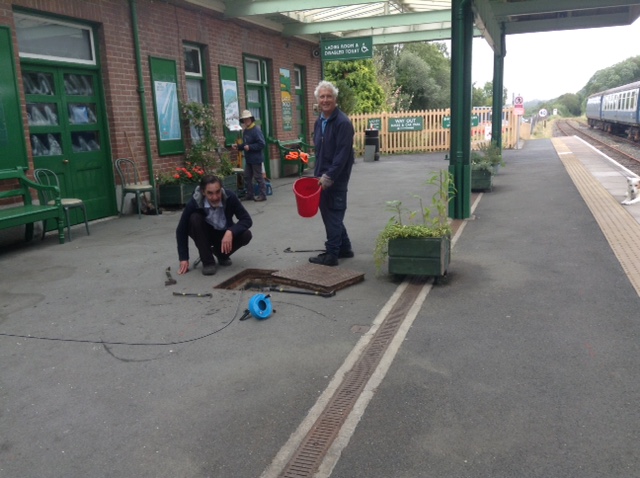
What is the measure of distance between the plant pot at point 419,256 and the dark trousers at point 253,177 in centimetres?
666

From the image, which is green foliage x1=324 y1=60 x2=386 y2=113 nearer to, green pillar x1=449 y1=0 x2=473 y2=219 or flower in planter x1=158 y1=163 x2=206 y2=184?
flower in planter x1=158 y1=163 x2=206 y2=184

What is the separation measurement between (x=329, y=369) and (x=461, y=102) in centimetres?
586

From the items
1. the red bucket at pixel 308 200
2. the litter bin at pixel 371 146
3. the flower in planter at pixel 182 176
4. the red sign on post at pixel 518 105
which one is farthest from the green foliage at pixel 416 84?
the red bucket at pixel 308 200

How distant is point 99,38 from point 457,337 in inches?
321

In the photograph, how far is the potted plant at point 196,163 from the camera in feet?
35.8

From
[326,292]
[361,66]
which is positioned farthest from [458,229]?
[361,66]

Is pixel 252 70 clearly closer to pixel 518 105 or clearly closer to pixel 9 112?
pixel 9 112

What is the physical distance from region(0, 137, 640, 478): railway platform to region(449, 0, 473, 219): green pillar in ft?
5.89

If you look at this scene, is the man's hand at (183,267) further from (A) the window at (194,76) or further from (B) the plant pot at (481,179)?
(B) the plant pot at (481,179)

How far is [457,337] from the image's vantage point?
4488mm

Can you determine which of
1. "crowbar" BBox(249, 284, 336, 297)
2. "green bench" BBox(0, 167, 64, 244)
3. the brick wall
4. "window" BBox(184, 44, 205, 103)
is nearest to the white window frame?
"window" BBox(184, 44, 205, 103)

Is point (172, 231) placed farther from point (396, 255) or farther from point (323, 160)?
point (396, 255)

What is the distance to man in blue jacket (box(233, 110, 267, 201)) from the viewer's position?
11703 mm

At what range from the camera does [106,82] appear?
9844 millimetres
